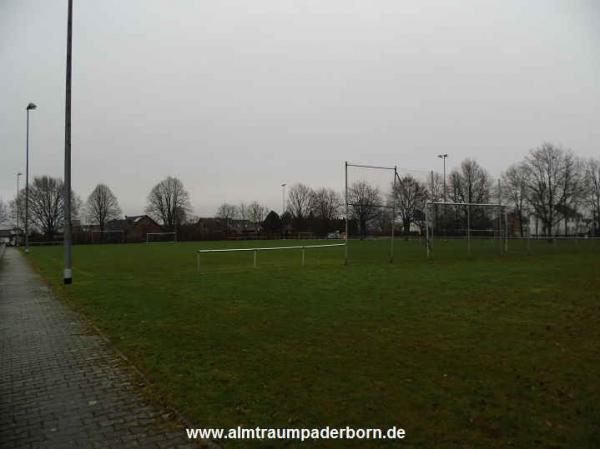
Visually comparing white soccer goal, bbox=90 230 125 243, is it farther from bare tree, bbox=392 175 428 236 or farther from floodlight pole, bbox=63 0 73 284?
floodlight pole, bbox=63 0 73 284

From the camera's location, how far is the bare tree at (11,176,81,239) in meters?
73.9

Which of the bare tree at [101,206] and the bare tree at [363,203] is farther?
the bare tree at [101,206]

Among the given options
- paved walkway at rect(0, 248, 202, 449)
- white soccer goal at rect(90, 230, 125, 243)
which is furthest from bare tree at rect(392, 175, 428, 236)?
white soccer goal at rect(90, 230, 125, 243)

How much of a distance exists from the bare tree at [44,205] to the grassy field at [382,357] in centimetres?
7392

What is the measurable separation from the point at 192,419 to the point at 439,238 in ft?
83.2

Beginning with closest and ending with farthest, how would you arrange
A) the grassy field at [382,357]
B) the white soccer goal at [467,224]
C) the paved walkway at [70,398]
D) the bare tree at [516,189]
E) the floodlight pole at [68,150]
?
the paved walkway at [70,398] < the grassy field at [382,357] < the floodlight pole at [68,150] < the white soccer goal at [467,224] < the bare tree at [516,189]

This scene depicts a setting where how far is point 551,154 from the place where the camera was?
5097 cm

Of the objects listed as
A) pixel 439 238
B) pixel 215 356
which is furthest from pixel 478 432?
pixel 439 238

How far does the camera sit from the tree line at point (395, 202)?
2175cm

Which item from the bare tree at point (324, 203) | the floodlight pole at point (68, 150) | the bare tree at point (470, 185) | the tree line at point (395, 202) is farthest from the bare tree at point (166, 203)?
the floodlight pole at point (68, 150)

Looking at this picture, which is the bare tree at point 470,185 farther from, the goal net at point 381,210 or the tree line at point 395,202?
the goal net at point 381,210

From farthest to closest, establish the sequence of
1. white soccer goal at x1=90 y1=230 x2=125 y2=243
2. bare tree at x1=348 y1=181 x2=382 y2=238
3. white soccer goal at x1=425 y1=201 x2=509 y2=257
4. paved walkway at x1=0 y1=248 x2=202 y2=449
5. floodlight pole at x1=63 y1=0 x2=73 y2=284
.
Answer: white soccer goal at x1=90 y1=230 x2=125 y2=243 < white soccer goal at x1=425 y1=201 x2=509 y2=257 < bare tree at x1=348 y1=181 x2=382 y2=238 < floodlight pole at x1=63 y1=0 x2=73 y2=284 < paved walkway at x1=0 y1=248 x2=202 y2=449

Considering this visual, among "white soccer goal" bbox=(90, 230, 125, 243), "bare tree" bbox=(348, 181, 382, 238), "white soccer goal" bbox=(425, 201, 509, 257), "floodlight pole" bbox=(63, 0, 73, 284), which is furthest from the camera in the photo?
"white soccer goal" bbox=(90, 230, 125, 243)

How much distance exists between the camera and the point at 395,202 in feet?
71.5
